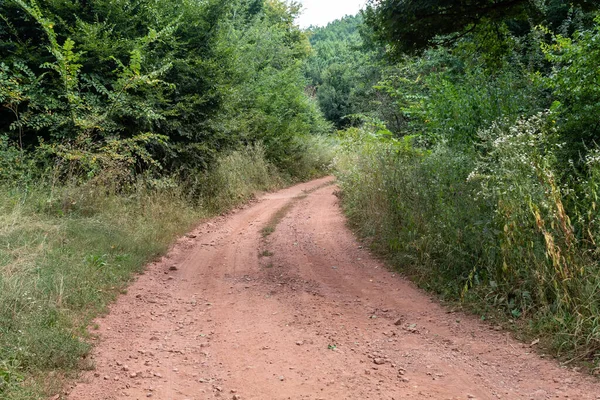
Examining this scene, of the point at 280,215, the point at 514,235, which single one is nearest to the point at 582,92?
the point at 514,235

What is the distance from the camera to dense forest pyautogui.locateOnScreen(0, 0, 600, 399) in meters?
4.87

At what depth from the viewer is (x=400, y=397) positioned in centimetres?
376

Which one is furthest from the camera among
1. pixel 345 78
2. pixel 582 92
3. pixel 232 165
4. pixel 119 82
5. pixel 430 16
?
pixel 345 78

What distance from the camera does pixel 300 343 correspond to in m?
4.83

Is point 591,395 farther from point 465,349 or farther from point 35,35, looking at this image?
point 35,35

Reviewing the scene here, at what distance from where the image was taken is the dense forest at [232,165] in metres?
4.87

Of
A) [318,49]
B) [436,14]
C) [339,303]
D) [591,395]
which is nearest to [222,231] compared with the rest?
[339,303]

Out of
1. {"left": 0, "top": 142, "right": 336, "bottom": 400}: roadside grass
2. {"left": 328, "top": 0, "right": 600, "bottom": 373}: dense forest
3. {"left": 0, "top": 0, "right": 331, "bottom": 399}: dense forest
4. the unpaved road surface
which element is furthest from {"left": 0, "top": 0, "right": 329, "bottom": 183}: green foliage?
{"left": 328, "top": 0, "right": 600, "bottom": 373}: dense forest

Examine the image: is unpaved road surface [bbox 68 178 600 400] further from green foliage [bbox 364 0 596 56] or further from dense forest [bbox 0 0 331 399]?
green foliage [bbox 364 0 596 56]

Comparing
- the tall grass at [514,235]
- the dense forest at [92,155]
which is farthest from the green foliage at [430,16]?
the dense forest at [92,155]

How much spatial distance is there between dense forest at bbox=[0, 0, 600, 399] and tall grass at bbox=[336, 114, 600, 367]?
0.08ft

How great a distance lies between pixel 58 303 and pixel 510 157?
5.20 metres

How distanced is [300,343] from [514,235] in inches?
104

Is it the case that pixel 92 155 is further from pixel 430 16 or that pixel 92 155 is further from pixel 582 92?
pixel 582 92
